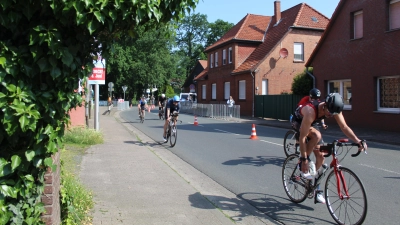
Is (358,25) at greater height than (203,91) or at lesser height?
greater

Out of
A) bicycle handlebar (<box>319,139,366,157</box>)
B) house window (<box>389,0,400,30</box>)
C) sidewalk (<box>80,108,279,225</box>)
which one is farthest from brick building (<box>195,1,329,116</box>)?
bicycle handlebar (<box>319,139,366,157</box>)

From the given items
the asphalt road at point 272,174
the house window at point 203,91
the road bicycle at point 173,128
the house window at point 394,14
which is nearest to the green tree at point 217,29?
the house window at point 203,91

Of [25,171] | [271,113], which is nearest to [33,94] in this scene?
[25,171]

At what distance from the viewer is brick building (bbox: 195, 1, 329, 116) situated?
34.1 metres

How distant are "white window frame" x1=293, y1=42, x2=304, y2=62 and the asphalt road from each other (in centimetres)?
2131

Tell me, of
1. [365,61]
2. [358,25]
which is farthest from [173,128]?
[358,25]

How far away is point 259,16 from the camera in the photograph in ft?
137

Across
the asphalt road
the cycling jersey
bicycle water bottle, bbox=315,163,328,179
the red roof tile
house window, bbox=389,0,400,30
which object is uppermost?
the red roof tile

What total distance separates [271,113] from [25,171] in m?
28.1

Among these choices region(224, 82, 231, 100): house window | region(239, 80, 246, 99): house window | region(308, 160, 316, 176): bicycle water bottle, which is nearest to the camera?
region(308, 160, 316, 176): bicycle water bottle

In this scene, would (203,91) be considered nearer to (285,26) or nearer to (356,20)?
(285,26)

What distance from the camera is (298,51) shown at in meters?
34.9

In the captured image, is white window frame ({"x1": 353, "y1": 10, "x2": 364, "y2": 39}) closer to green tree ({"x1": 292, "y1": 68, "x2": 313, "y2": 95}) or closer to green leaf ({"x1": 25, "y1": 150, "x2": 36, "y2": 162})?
green tree ({"x1": 292, "y1": 68, "x2": 313, "y2": 95})

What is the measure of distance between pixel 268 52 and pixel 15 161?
32385 mm
